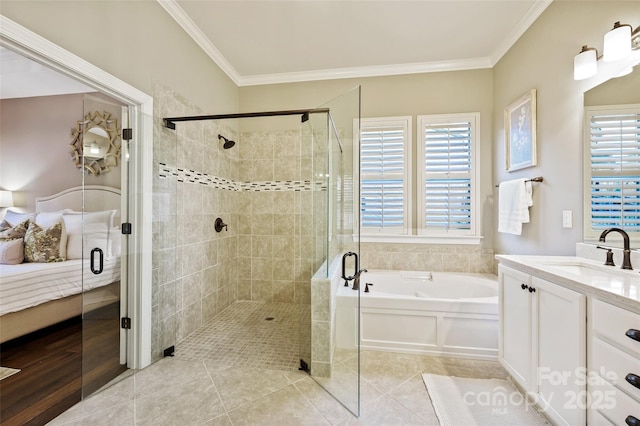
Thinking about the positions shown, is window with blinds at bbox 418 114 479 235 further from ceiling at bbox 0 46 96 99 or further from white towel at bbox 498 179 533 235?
ceiling at bbox 0 46 96 99

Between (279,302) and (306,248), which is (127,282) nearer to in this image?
(306,248)

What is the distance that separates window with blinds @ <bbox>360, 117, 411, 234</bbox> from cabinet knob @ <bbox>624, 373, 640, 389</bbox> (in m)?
2.24

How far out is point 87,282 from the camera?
1793 millimetres

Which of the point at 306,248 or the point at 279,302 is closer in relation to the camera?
the point at 306,248

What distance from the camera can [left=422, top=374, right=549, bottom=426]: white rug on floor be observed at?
154 cm

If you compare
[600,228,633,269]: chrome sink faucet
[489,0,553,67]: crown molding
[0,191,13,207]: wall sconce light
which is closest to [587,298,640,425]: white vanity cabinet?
[600,228,633,269]: chrome sink faucet

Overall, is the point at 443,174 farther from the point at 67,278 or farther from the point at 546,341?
the point at 67,278

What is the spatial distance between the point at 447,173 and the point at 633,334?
2356mm

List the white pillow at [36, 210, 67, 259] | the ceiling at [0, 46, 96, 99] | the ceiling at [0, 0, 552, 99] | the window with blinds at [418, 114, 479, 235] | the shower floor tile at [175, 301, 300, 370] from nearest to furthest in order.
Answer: the shower floor tile at [175, 301, 300, 370]
the ceiling at [0, 0, 552, 99]
the ceiling at [0, 46, 96, 99]
the white pillow at [36, 210, 67, 259]
the window with blinds at [418, 114, 479, 235]

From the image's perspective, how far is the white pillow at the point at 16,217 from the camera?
315cm

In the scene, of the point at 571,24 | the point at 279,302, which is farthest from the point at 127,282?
the point at 571,24

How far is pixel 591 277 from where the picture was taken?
128 centimetres

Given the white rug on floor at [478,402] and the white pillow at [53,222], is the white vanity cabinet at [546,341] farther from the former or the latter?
the white pillow at [53,222]

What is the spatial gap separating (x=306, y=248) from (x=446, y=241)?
1723 millimetres
